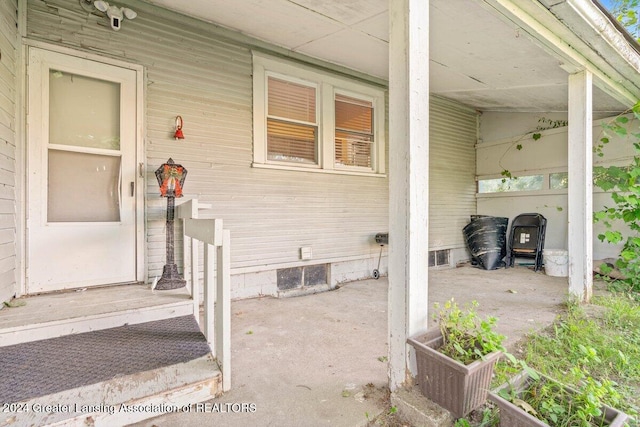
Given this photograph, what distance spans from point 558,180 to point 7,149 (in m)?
7.06

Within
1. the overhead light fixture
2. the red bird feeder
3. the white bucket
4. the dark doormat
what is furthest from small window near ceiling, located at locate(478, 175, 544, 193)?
the overhead light fixture

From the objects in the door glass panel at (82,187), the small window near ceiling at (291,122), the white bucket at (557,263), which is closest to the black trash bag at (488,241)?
the white bucket at (557,263)

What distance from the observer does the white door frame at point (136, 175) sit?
2.47 m

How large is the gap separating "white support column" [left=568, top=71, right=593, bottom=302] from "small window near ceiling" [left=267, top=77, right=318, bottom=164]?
9.43ft

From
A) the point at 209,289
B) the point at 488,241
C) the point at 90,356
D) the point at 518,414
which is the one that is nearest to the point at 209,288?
the point at 209,289

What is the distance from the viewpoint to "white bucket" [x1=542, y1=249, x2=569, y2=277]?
469 centimetres

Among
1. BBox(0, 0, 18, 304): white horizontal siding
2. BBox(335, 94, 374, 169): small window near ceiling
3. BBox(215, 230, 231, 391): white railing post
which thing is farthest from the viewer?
BBox(335, 94, 374, 169): small window near ceiling

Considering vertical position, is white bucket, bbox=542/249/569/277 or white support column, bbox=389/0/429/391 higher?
white support column, bbox=389/0/429/391

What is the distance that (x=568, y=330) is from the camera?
2467mm

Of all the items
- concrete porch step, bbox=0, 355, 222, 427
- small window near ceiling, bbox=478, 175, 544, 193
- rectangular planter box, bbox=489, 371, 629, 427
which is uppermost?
small window near ceiling, bbox=478, 175, 544, 193

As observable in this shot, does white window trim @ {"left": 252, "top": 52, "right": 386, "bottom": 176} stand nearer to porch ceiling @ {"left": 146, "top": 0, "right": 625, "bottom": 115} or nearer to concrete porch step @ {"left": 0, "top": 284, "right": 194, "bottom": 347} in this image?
porch ceiling @ {"left": 146, "top": 0, "right": 625, "bottom": 115}

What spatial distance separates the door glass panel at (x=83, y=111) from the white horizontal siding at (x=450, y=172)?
4589mm

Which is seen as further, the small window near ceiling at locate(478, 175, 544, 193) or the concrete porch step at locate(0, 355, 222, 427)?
the small window near ceiling at locate(478, 175, 544, 193)

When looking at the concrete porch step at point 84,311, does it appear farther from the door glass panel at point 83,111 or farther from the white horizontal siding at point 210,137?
the door glass panel at point 83,111
